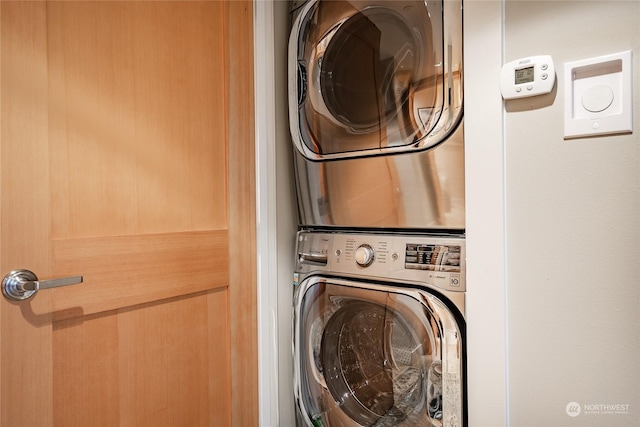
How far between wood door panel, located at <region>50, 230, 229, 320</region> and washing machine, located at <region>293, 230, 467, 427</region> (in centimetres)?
33

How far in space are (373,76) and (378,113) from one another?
0.12m

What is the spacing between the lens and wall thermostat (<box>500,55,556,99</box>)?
91cm

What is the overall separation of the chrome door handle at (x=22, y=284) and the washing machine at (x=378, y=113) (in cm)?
80

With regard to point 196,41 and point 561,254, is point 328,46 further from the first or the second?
point 561,254

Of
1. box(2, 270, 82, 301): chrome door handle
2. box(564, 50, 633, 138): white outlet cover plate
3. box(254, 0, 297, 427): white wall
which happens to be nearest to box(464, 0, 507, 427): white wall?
box(564, 50, 633, 138): white outlet cover plate

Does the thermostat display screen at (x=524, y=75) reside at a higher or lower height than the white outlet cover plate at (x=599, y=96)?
higher

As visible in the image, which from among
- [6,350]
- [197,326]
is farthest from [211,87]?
[6,350]

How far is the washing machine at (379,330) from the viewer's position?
1.06 meters

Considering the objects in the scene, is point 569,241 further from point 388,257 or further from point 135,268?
point 135,268

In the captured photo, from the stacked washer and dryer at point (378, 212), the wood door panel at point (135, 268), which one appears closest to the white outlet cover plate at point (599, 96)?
the stacked washer and dryer at point (378, 212)

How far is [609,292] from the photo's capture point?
0.85 metres

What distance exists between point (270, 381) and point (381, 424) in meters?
0.42

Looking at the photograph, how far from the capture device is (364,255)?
1231 millimetres

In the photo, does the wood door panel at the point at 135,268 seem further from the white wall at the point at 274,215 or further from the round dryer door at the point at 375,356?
the round dryer door at the point at 375,356
